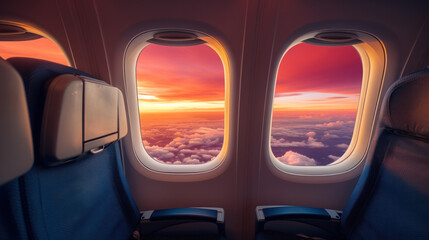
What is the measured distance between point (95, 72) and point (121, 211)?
47.6 inches

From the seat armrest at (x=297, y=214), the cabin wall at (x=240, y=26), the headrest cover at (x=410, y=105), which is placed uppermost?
the cabin wall at (x=240, y=26)

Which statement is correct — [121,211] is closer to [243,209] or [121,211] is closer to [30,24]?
[243,209]

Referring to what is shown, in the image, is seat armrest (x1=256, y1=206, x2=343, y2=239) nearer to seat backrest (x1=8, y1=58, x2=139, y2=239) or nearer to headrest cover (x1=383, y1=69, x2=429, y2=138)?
headrest cover (x1=383, y1=69, x2=429, y2=138)

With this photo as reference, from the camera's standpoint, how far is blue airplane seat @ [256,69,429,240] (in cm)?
80

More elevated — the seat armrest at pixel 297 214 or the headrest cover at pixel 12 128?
the headrest cover at pixel 12 128

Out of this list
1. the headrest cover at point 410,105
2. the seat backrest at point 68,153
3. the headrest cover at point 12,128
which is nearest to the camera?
the headrest cover at point 12,128

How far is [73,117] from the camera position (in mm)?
647

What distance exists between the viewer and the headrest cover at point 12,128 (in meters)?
0.37

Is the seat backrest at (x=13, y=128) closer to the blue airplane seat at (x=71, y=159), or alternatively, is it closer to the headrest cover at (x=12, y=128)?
the headrest cover at (x=12, y=128)

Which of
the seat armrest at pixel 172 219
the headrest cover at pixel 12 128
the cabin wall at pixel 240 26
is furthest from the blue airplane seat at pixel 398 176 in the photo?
the headrest cover at pixel 12 128

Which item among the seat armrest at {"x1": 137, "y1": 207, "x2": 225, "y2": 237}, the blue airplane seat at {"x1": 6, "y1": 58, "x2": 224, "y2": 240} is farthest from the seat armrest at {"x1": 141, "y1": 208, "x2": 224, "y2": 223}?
the blue airplane seat at {"x1": 6, "y1": 58, "x2": 224, "y2": 240}

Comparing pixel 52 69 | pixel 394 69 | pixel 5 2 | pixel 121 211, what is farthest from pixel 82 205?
pixel 394 69

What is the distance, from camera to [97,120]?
80cm

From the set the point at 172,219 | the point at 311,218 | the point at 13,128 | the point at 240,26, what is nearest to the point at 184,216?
the point at 172,219
